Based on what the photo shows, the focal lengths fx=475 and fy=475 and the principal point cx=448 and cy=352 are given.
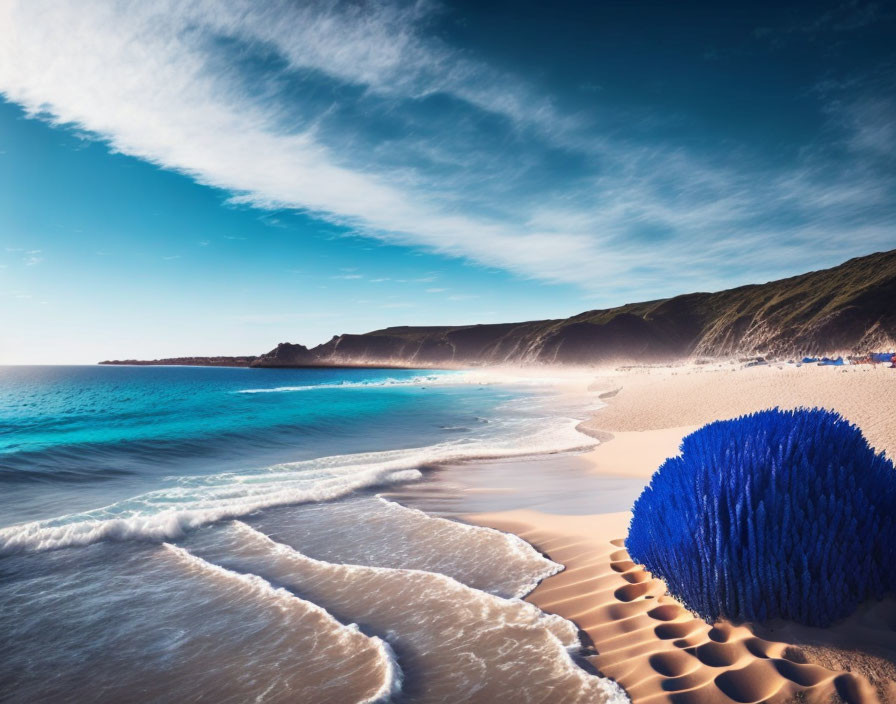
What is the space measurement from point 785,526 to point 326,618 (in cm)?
405

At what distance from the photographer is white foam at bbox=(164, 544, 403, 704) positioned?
3.50 m

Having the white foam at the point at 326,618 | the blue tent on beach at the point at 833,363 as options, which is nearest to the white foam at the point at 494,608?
the white foam at the point at 326,618

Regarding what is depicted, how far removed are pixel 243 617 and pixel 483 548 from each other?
308 cm

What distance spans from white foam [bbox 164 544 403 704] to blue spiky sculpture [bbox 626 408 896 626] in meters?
2.37

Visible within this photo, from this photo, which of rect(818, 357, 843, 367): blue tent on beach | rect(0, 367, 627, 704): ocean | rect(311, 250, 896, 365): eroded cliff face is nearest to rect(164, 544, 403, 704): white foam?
rect(0, 367, 627, 704): ocean

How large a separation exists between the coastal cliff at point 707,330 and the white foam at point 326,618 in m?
76.3

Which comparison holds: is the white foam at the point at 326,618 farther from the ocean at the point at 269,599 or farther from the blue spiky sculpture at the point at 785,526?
the blue spiky sculpture at the point at 785,526

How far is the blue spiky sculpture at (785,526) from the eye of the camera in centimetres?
329

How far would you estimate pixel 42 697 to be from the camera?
148 inches

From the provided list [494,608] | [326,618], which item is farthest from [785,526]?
[326,618]

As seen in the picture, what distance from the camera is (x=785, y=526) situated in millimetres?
3305

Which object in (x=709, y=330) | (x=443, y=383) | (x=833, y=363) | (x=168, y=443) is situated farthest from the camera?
(x=709, y=330)

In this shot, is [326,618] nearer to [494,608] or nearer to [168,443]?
[494,608]

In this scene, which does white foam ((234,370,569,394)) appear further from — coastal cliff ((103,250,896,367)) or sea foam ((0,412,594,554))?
sea foam ((0,412,594,554))
